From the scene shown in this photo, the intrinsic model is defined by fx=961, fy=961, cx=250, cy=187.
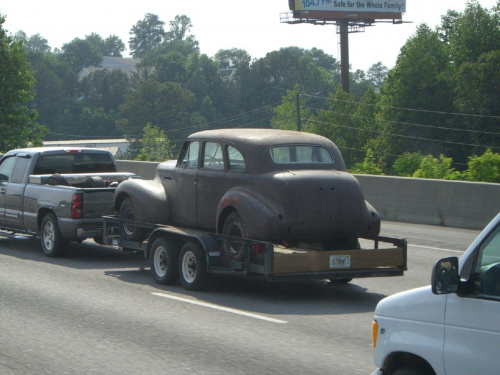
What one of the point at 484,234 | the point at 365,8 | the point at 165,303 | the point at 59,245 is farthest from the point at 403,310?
the point at 365,8

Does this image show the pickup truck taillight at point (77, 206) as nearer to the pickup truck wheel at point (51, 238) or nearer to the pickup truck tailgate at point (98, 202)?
the pickup truck tailgate at point (98, 202)

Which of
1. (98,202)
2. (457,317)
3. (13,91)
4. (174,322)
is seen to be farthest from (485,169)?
(13,91)

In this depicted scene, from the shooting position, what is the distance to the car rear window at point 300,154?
39.1 feet

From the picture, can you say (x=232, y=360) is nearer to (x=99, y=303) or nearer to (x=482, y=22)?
(x=99, y=303)

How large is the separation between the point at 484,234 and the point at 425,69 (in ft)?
291

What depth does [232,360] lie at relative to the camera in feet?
27.5

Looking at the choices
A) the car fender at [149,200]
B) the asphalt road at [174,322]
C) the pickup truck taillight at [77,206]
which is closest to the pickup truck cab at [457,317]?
the asphalt road at [174,322]

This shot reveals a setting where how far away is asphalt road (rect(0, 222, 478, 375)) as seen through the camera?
8273mm

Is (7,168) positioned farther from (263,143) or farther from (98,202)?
(263,143)

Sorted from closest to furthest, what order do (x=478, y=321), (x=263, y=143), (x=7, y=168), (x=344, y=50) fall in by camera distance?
(x=478, y=321)
(x=263, y=143)
(x=7, y=168)
(x=344, y=50)

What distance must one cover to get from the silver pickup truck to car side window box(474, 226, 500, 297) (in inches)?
397

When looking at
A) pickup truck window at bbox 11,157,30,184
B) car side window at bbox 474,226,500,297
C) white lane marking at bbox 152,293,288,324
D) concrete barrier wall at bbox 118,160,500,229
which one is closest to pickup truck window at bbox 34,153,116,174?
pickup truck window at bbox 11,157,30,184

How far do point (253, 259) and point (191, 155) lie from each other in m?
2.38

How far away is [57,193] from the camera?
595 inches
